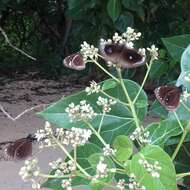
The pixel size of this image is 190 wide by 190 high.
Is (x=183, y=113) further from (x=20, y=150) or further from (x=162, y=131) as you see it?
(x=20, y=150)

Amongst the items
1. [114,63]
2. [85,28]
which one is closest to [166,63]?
[114,63]

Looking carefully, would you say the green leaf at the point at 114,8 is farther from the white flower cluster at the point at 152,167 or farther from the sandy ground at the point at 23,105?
the white flower cluster at the point at 152,167

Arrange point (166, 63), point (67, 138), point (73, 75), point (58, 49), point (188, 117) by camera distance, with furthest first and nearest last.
A: 1. point (58, 49)
2. point (73, 75)
3. point (166, 63)
4. point (188, 117)
5. point (67, 138)

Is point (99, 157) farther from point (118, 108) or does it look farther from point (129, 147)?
point (118, 108)

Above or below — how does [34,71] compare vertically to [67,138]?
below

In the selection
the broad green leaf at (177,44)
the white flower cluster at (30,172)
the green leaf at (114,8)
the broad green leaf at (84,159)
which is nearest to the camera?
the white flower cluster at (30,172)

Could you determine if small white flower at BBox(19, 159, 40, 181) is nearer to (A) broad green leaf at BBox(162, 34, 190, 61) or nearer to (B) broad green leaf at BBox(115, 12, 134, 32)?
(A) broad green leaf at BBox(162, 34, 190, 61)

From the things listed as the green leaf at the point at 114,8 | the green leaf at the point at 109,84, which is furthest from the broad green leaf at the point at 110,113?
the green leaf at the point at 114,8
